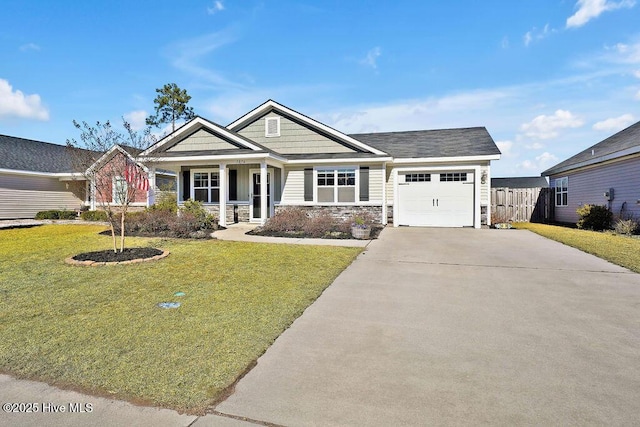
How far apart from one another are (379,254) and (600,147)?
1611 cm

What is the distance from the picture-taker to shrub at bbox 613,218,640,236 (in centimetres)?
1337

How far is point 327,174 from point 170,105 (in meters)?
26.5

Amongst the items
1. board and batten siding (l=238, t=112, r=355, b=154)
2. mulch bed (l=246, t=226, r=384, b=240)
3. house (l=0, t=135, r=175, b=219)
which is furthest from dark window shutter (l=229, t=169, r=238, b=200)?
house (l=0, t=135, r=175, b=219)

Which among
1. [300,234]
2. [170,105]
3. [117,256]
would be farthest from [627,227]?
[170,105]

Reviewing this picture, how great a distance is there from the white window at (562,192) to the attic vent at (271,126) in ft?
53.7

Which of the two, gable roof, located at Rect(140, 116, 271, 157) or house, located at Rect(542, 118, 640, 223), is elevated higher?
gable roof, located at Rect(140, 116, 271, 157)

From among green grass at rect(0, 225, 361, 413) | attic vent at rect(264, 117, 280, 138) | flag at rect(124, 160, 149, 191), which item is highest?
attic vent at rect(264, 117, 280, 138)

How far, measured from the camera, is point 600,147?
58.5 ft

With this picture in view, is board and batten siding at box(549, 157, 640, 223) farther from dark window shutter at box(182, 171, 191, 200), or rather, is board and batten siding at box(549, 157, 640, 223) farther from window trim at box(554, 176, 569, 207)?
dark window shutter at box(182, 171, 191, 200)

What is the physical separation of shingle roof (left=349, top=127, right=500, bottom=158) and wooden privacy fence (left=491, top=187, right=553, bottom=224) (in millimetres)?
3514

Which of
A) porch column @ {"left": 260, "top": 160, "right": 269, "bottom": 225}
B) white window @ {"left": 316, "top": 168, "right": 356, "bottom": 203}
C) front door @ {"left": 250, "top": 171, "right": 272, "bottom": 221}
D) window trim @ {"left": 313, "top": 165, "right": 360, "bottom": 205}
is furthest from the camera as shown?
front door @ {"left": 250, "top": 171, "right": 272, "bottom": 221}

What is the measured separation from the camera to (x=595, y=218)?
50.9 ft

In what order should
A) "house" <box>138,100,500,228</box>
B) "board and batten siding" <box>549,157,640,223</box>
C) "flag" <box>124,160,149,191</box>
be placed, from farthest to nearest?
"house" <box>138,100,500,228</box>, "board and batten siding" <box>549,157,640,223</box>, "flag" <box>124,160,149,191</box>

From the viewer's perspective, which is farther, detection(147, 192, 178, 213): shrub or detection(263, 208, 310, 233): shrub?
detection(147, 192, 178, 213): shrub
